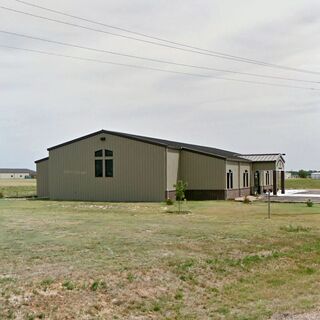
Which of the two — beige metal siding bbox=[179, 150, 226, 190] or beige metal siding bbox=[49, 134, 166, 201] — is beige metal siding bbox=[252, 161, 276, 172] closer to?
beige metal siding bbox=[179, 150, 226, 190]

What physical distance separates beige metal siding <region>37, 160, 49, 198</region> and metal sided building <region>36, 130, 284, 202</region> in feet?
5.76

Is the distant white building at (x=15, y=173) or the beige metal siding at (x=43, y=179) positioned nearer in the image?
the beige metal siding at (x=43, y=179)

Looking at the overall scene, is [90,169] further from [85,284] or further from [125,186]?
[85,284]

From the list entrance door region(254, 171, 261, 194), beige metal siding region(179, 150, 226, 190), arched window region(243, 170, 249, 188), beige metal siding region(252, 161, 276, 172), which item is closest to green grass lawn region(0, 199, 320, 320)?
beige metal siding region(179, 150, 226, 190)

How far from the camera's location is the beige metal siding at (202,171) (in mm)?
35156

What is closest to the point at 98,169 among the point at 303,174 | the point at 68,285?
the point at 68,285

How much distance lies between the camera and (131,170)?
112 ft

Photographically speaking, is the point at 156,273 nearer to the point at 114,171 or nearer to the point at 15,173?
the point at 114,171

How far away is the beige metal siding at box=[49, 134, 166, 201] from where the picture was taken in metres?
33.7

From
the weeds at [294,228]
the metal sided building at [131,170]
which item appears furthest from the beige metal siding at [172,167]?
the weeds at [294,228]

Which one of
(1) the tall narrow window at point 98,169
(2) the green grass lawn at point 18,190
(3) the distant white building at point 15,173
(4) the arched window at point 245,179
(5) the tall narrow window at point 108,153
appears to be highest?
(3) the distant white building at point 15,173

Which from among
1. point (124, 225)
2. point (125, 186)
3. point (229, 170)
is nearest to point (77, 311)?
point (124, 225)

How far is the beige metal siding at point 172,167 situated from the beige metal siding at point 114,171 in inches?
22.7

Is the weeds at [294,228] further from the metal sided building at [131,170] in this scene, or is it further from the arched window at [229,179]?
the arched window at [229,179]
